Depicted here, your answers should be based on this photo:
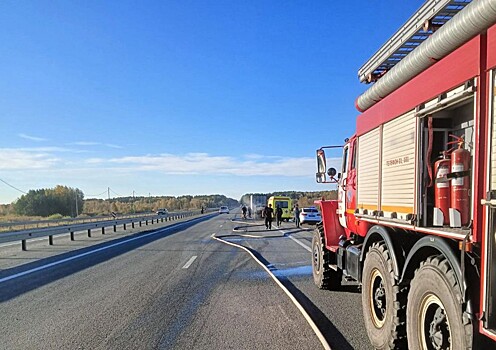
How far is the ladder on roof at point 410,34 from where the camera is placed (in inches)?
169

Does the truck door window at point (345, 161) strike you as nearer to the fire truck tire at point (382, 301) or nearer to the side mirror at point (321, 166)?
the side mirror at point (321, 166)

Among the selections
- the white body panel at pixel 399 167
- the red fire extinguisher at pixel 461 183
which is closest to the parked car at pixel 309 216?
the white body panel at pixel 399 167

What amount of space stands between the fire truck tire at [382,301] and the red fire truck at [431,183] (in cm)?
1

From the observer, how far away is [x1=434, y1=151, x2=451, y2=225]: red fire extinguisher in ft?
13.3

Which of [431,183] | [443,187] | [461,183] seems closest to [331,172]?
[431,183]

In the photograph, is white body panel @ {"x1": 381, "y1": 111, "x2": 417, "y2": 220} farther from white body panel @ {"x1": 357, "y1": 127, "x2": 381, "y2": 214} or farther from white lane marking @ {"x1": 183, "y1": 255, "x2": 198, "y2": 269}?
white lane marking @ {"x1": 183, "y1": 255, "x2": 198, "y2": 269}

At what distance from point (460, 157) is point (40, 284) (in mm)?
8668

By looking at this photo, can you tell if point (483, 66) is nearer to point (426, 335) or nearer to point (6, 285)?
point (426, 335)

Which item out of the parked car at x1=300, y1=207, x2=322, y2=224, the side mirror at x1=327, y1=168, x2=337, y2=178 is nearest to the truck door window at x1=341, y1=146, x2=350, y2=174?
the side mirror at x1=327, y1=168, x2=337, y2=178

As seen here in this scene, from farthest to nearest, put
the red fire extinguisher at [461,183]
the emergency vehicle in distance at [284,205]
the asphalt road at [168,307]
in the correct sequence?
the emergency vehicle in distance at [284,205] < the asphalt road at [168,307] < the red fire extinguisher at [461,183]

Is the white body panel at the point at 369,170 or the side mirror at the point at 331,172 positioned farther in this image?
the side mirror at the point at 331,172

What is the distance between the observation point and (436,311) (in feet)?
12.6

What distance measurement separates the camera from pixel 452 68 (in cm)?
380

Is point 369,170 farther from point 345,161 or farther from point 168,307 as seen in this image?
point 168,307
